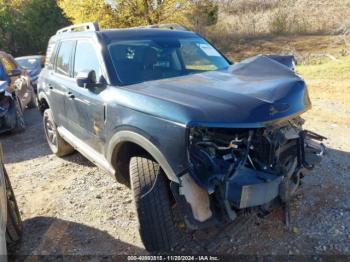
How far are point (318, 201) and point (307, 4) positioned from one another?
25.7 metres

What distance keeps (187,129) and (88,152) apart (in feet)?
6.57

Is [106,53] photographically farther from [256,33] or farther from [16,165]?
[256,33]

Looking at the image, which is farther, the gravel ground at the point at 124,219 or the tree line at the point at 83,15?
the tree line at the point at 83,15

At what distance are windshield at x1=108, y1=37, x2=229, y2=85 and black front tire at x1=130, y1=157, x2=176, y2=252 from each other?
3.43 ft

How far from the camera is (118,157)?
3410 mm

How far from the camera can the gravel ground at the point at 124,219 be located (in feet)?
10.3

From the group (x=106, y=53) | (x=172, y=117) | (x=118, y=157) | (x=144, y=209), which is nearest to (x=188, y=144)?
(x=172, y=117)

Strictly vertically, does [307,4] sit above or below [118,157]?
above

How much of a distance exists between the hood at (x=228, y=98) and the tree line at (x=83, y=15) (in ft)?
46.3

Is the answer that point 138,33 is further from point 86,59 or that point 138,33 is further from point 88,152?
point 88,152

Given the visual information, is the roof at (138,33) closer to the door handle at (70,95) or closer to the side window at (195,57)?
the side window at (195,57)

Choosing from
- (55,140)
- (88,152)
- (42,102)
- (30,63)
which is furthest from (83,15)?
(88,152)

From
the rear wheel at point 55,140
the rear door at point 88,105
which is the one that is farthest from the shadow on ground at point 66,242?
the rear wheel at point 55,140

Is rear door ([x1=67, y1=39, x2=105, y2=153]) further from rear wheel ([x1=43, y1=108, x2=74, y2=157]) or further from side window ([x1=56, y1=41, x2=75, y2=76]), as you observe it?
rear wheel ([x1=43, y1=108, x2=74, y2=157])
